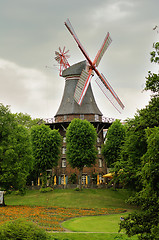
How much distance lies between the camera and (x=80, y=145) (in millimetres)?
51625

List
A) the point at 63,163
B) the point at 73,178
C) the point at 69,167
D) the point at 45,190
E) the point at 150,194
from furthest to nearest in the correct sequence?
the point at 63,163 < the point at 69,167 < the point at 73,178 < the point at 45,190 < the point at 150,194

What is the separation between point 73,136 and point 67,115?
8987mm

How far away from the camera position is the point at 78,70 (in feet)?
198

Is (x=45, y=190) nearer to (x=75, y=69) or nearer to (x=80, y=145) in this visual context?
(x=80, y=145)

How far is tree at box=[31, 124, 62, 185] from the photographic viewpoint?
5225 cm

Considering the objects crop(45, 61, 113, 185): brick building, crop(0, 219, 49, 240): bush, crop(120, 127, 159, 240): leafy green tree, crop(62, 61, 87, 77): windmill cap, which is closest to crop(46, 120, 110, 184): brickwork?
crop(45, 61, 113, 185): brick building

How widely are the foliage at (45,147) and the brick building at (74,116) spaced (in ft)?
17.3

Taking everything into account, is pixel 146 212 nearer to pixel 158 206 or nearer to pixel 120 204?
pixel 158 206

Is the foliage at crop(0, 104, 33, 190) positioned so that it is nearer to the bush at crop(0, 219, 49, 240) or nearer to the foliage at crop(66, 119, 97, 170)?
the foliage at crop(66, 119, 97, 170)

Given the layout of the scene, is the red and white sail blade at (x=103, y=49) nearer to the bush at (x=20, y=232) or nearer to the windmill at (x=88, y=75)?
the windmill at (x=88, y=75)

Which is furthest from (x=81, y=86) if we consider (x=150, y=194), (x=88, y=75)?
(x=150, y=194)

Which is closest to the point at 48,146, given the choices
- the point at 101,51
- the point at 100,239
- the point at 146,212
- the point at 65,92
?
the point at 65,92

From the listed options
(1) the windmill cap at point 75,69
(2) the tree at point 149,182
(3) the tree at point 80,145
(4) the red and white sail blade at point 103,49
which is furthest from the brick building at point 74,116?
(2) the tree at point 149,182

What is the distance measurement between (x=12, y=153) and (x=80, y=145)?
18083 mm
